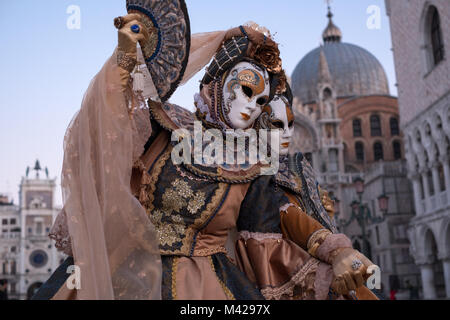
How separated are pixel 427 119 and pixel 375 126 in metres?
14.5

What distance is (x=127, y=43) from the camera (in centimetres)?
194

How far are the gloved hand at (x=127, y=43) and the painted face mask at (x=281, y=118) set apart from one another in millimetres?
1066

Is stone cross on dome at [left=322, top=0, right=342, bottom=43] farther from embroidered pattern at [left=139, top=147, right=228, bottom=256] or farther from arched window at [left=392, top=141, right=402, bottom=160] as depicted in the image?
embroidered pattern at [left=139, top=147, right=228, bottom=256]

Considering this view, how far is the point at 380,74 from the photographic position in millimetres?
31266

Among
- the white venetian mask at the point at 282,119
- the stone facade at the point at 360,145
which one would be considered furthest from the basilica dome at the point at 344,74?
the white venetian mask at the point at 282,119

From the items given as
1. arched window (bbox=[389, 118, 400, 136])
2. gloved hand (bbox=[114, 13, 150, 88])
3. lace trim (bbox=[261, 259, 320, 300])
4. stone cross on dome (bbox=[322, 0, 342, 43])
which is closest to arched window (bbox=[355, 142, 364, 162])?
arched window (bbox=[389, 118, 400, 136])

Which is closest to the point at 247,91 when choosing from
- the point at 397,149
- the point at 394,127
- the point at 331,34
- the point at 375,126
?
the point at 397,149

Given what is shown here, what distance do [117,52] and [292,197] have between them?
3.93ft

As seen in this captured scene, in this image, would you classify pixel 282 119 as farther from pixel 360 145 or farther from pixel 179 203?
pixel 360 145

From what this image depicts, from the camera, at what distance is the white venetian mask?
289 centimetres

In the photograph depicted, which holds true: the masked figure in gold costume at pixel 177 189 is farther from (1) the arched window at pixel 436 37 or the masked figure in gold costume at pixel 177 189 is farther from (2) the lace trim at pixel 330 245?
(1) the arched window at pixel 436 37
